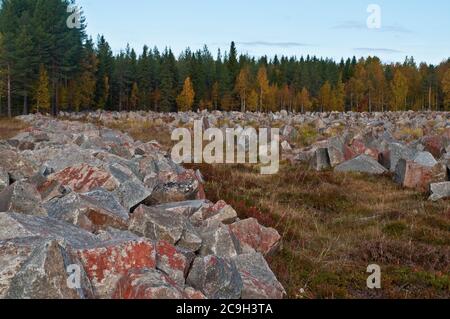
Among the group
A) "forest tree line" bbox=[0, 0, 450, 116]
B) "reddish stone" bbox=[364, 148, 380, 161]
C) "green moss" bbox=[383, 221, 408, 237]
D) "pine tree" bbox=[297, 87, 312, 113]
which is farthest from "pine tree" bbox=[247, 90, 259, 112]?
"green moss" bbox=[383, 221, 408, 237]

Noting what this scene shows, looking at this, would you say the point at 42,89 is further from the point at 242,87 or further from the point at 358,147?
the point at 242,87

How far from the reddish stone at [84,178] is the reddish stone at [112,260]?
342 cm

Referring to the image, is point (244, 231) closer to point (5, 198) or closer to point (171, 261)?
point (171, 261)

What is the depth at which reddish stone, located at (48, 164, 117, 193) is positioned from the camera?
8609 mm

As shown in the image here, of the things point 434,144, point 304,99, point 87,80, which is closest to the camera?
point 434,144

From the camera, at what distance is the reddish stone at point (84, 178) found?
8609 mm

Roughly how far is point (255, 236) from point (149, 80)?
91.0 m

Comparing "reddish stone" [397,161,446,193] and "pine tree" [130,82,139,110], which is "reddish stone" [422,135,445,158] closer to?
"reddish stone" [397,161,446,193]

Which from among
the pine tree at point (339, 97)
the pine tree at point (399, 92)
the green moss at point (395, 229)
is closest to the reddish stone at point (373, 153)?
the green moss at point (395, 229)

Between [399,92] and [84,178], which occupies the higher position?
[399,92]

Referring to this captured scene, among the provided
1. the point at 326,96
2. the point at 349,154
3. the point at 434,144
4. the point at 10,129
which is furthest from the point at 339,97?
the point at 349,154

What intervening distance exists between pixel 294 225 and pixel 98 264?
517cm

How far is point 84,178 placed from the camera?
8812mm

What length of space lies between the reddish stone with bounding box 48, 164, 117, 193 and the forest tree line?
49.5m
